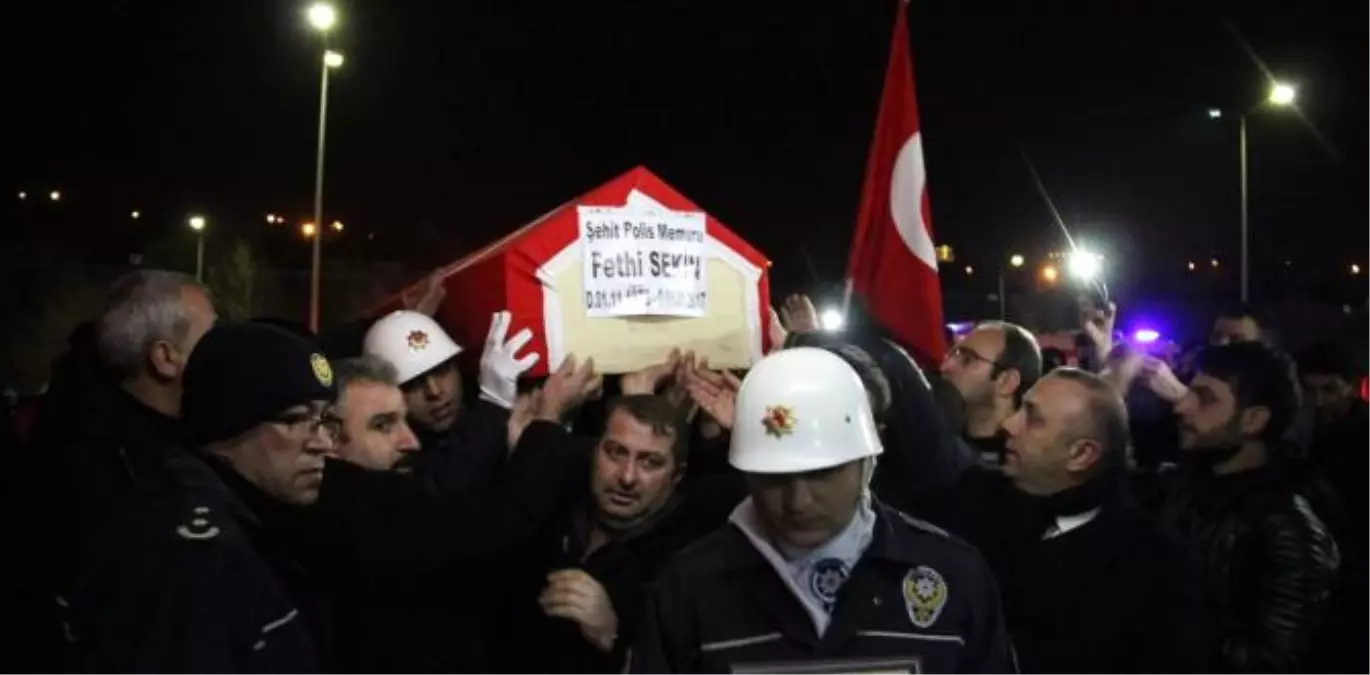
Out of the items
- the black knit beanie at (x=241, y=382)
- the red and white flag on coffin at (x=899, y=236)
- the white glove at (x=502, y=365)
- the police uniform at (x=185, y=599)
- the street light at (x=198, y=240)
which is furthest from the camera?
the street light at (x=198, y=240)

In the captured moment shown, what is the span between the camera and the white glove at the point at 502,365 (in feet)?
16.7

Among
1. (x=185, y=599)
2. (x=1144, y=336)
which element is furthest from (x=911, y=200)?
(x=1144, y=336)

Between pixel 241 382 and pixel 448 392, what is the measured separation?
2174mm

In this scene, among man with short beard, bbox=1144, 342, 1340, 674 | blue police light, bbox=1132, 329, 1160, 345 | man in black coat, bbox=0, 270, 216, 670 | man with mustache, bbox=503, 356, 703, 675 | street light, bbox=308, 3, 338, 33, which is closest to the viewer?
man in black coat, bbox=0, 270, 216, 670

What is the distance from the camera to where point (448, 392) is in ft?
17.8

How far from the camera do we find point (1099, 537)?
162 inches

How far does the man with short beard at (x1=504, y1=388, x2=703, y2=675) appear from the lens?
4133mm

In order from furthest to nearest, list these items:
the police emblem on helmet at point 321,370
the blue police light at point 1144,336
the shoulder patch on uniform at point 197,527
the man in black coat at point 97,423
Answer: the blue police light at point 1144,336 → the man in black coat at point 97,423 → the police emblem on helmet at point 321,370 → the shoulder patch on uniform at point 197,527

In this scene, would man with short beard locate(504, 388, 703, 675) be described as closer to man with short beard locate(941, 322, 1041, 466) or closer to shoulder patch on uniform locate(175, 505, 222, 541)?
shoulder patch on uniform locate(175, 505, 222, 541)

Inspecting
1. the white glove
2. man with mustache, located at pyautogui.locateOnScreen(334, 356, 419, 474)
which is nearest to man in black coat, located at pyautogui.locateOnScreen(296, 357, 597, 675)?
man with mustache, located at pyautogui.locateOnScreen(334, 356, 419, 474)

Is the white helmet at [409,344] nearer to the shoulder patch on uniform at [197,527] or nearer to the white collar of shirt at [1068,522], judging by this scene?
the shoulder patch on uniform at [197,527]

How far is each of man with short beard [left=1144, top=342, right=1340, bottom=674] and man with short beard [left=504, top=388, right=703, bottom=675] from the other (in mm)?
1790

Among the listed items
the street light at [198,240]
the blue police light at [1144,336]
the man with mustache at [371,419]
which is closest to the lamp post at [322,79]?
the blue police light at [1144,336]

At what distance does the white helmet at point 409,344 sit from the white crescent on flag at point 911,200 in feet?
7.08
